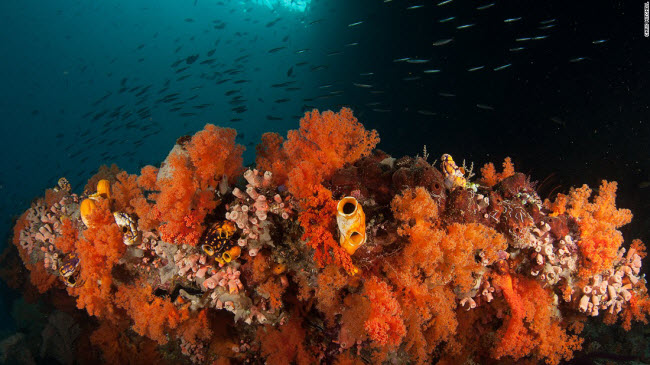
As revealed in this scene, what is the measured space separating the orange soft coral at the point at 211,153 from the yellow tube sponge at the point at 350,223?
181 centimetres

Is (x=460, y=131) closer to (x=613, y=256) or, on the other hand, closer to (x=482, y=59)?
(x=482, y=59)

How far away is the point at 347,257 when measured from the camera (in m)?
2.60

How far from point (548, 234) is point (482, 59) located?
13078mm

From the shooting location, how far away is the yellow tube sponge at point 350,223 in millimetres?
2332

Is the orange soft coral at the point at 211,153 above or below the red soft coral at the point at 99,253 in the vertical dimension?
above

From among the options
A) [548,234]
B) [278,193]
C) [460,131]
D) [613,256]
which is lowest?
[460,131]

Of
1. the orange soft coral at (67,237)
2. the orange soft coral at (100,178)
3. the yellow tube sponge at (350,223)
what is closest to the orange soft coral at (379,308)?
the yellow tube sponge at (350,223)

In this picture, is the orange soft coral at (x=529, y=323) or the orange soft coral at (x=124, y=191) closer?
the orange soft coral at (x=529, y=323)

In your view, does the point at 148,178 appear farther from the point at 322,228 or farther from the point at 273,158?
the point at 322,228

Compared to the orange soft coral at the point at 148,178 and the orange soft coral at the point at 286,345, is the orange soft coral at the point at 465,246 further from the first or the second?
the orange soft coral at the point at 148,178

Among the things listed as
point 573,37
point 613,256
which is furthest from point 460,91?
point 613,256

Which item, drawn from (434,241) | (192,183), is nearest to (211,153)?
(192,183)

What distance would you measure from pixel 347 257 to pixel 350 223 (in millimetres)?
438

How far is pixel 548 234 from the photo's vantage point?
10.8 feet
